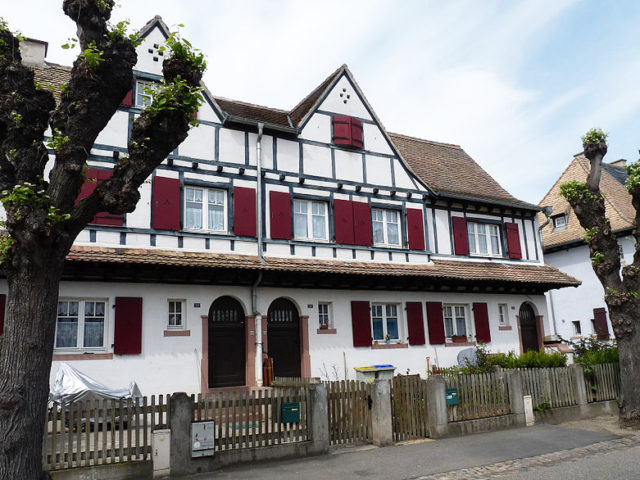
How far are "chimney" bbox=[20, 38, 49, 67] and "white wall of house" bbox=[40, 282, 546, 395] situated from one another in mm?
6998

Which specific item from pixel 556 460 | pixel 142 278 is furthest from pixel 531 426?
pixel 142 278

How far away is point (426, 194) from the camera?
19.6 m

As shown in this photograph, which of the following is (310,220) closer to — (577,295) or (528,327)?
(528,327)

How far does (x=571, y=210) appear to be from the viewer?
29.2 metres

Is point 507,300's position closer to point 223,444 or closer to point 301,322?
point 301,322

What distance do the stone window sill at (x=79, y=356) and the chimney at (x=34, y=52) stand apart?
8396 mm

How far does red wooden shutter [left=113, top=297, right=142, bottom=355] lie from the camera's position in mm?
13609

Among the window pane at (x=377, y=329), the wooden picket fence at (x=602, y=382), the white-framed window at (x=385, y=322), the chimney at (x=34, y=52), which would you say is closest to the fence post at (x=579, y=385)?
the wooden picket fence at (x=602, y=382)

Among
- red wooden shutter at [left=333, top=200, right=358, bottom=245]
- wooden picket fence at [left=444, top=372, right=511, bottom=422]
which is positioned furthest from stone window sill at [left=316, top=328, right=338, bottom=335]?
wooden picket fence at [left=444, top=372, right=511, bottom=422]

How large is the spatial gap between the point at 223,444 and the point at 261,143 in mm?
10052

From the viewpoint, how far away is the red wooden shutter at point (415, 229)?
18831mm

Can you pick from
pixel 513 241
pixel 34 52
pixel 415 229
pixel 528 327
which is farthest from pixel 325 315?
pixel 34 52

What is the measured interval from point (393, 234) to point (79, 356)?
10.5 metres

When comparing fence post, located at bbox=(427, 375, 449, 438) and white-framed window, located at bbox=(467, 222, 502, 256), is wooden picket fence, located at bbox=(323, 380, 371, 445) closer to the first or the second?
fence post, located at bbox=(427, 375, 449, 438)
